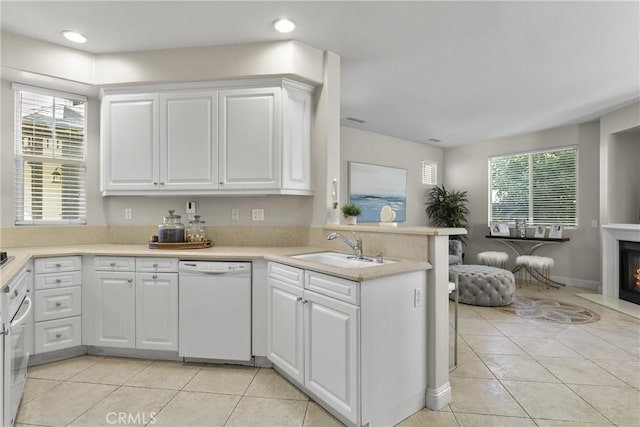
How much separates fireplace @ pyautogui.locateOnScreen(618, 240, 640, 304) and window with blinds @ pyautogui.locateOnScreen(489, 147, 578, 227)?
1024mm

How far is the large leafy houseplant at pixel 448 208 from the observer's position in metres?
6.46

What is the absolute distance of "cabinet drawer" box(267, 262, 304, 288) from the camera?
2127 millimetres

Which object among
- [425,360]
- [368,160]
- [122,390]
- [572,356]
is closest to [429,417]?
[425,360]

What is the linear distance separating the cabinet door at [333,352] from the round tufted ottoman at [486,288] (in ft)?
8.98

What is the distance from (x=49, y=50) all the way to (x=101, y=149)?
0.91 meters

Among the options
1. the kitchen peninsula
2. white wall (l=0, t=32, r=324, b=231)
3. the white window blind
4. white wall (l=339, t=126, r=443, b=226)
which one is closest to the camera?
the kitchen peninsula

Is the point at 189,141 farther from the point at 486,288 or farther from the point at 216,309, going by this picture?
the point at 486,288

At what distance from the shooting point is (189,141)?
2955 mm

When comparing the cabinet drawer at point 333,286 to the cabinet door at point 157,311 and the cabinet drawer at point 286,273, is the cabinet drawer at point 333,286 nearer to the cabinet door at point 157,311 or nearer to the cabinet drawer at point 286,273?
the cabinet drawer at point 286,273

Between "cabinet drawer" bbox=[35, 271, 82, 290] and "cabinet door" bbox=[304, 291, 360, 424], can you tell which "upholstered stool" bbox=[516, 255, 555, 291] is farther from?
"cabinet drawer" bbox=[35, 271, 82, 290]

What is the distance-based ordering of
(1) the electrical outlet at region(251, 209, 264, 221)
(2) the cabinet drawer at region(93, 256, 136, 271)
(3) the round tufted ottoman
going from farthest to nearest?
(3) the round tufted ottoman → (1) the electrical outlet at region(251, 209, 264, 221) → (2) the cabinet drawer at region(93, 256, 136, 271)

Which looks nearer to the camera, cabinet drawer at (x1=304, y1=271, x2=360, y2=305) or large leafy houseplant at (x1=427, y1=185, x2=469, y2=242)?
cabinet drawer at (x1=304, y1=271, x2=360, y2=305)

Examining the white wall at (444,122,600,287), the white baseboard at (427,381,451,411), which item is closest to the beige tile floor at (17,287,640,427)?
the white baseboard at (427,381,451,411)

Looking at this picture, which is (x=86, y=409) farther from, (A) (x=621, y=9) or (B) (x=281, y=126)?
(A) (x=621, y=9)
